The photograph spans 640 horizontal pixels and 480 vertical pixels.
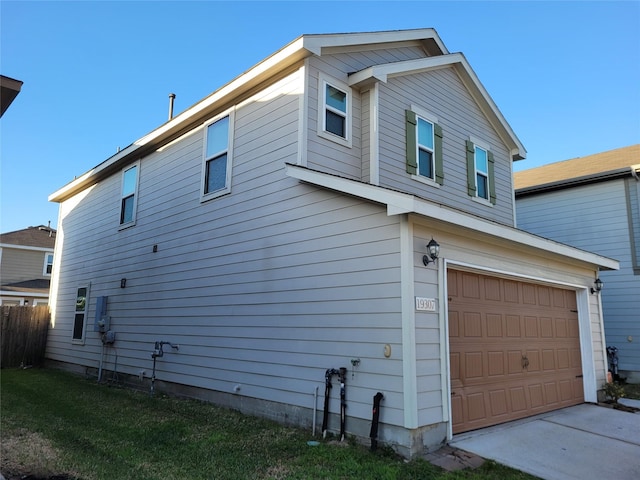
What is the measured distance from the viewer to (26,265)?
76.9 ft

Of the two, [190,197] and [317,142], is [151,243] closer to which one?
[190,197]

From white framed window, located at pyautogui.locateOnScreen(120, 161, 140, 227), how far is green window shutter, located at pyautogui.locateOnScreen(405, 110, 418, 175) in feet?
22.4

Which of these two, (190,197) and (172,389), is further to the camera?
(190,197)

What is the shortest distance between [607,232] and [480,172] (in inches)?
202

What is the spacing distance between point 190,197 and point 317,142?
355 cm

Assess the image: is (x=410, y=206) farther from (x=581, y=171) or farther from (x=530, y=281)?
(x=581, y=171)

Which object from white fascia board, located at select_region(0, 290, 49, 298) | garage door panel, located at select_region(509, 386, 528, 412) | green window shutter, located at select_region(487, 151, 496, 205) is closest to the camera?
garage door panel, located at select_region(509, 386, 528, 412)

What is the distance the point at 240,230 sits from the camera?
24.9ft

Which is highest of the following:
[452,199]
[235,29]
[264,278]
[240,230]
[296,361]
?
[235,29]

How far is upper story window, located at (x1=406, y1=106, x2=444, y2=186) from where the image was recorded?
26.5 feet

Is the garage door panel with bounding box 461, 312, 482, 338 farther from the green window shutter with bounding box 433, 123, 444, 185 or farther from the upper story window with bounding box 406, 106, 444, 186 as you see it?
the green window shutter with bounding box 433, 123, 444, 185

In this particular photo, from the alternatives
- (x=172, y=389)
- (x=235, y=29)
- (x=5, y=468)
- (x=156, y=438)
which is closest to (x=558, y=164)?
(x=235, y=29)

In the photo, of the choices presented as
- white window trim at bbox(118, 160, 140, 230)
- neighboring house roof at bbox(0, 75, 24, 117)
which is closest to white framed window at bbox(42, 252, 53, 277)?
white window trim at bbox(118, 160, 140, 230)

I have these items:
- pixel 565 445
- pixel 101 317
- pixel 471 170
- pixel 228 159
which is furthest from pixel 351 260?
pixel 101 317
